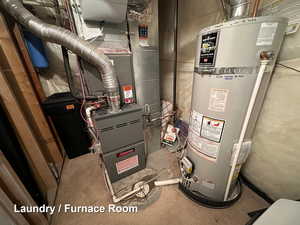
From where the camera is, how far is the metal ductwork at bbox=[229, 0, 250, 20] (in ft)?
2.50

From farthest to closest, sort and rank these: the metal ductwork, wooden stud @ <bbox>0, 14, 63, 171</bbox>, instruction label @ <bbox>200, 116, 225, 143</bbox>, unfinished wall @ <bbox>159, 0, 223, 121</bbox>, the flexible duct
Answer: unfinished wall @ <bbox>159, 0, 223, 121</bbox>
wooden stud @ <bbox>0, 14, 63, 171</bbox>
the flexible duct
instruction label @ <bbox>200, 116, 225, 143</bbox>
the metal ductwork

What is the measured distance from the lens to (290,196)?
1.00 meters

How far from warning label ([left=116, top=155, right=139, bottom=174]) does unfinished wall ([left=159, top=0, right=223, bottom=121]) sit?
1.08 m

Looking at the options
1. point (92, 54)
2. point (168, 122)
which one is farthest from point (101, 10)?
point (168, 122)

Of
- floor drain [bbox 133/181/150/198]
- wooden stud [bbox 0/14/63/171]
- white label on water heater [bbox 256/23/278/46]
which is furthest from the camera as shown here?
floor drain [bbox 133/181/150/198]

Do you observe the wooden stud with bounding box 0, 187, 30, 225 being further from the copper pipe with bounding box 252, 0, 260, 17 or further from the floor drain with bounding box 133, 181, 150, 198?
the copper pipe with bounding box 252, 0, 260, 17

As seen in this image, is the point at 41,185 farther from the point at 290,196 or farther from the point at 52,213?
the point at 290,196

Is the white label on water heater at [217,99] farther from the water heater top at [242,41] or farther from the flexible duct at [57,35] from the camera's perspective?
the flexible duct at [57,35]

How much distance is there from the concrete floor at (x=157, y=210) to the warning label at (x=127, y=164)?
27 centimetres

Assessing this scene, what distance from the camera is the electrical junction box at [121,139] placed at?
1.17 meters

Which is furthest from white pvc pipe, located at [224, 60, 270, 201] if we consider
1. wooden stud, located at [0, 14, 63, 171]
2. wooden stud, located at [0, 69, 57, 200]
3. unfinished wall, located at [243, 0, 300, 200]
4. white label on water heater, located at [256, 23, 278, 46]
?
wooden stud, located at [0, 14, 63, 171]

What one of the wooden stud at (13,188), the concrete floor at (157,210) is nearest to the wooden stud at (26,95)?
the concrete floor at (157,210)

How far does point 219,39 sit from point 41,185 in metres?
2.06

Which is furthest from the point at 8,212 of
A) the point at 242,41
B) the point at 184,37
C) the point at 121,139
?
the point at 184,37
